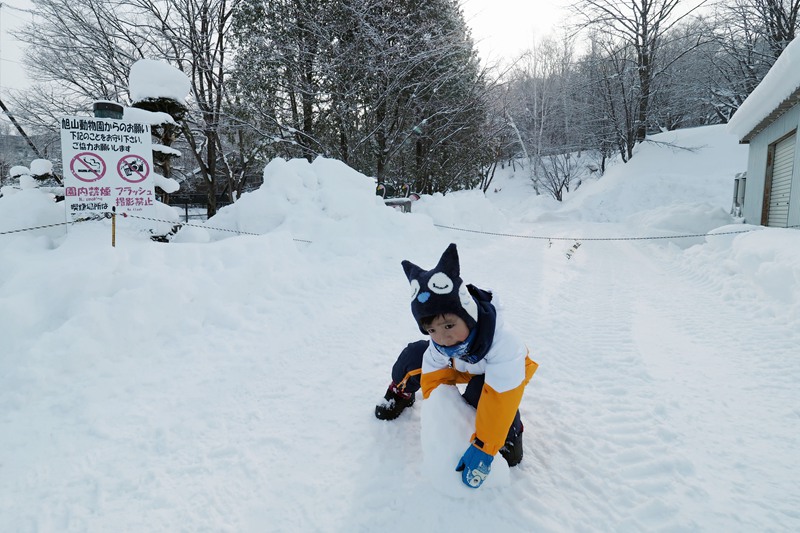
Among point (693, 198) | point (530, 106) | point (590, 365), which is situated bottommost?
point (590, 365)

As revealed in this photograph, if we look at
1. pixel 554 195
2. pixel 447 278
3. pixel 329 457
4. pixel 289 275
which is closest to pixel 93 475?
pixel 329 457

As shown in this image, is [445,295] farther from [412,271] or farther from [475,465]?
[475,465]

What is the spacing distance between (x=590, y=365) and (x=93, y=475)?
3.31 metres

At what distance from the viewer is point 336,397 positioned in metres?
2.64

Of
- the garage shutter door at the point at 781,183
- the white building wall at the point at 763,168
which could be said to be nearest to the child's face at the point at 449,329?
the white building wall at the point at 763,168

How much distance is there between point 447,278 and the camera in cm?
178

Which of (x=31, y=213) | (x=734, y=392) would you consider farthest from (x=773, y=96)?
(x=31, y=213)

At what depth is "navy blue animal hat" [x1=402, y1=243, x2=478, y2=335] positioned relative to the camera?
5.77 ft

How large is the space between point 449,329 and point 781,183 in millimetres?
11966

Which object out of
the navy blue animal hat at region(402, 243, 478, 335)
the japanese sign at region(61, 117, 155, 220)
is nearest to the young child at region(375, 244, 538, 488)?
the navy blue animal hat at region(402, 243, 478, 335)

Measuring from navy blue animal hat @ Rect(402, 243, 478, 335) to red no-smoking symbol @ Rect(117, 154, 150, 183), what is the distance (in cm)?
467

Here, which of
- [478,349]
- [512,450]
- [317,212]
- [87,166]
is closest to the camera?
[478,349]

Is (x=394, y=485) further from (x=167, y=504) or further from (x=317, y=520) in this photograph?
(x=167, y=504)

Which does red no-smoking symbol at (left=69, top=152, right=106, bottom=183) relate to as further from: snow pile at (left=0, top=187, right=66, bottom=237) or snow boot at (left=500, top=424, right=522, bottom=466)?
snow boot at (left=500, top=424, right=522, bottom=466)
